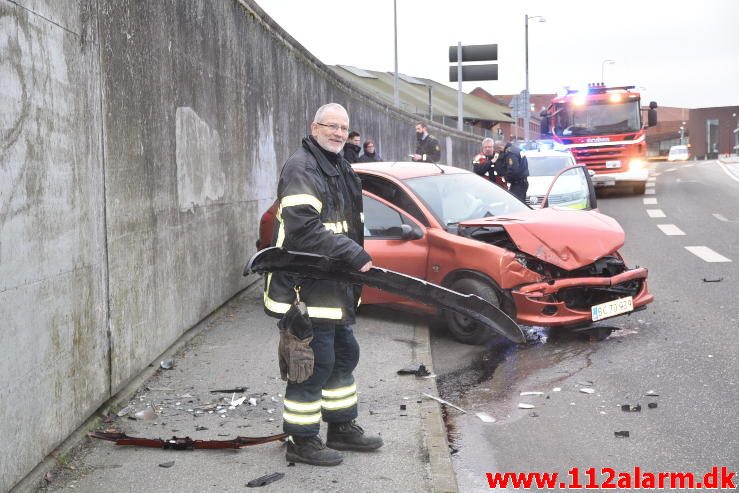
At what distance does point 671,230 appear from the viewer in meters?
17.2

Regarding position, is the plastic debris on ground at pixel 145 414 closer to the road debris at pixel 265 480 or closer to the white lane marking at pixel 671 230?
the road debris at pixel 265 480

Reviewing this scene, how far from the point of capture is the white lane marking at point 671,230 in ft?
54.6

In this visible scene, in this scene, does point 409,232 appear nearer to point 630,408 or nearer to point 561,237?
point 561,237

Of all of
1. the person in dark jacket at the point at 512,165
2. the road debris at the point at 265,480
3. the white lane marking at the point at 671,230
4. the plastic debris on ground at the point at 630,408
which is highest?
the person in dark jacket at the point at 512,165

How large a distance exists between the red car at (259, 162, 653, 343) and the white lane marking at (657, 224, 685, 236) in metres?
8.29

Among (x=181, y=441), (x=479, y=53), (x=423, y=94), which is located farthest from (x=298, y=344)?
(x=423, y=94)

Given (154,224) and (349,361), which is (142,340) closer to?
(154,224)

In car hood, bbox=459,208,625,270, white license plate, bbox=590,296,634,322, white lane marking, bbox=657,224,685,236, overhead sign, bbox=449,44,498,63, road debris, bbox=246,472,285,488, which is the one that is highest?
overhead sign, bbox=449,44,498,63

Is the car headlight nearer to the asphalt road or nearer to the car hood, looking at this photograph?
the asphalt road

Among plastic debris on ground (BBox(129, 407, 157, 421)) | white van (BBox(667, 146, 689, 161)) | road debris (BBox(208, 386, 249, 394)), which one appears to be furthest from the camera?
white van (BBox(667, 146, 689, 161))

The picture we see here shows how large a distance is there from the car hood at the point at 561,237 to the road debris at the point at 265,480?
13.1 feet

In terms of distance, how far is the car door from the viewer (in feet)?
27.9

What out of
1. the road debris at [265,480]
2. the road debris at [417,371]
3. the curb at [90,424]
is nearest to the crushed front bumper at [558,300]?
the road debris at [417,371]

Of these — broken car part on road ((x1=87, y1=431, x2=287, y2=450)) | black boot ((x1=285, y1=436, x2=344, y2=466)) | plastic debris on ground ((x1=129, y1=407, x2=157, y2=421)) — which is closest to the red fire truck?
plastic debris on ground ((x1=129, y1=407, x2=157, y2=421))
